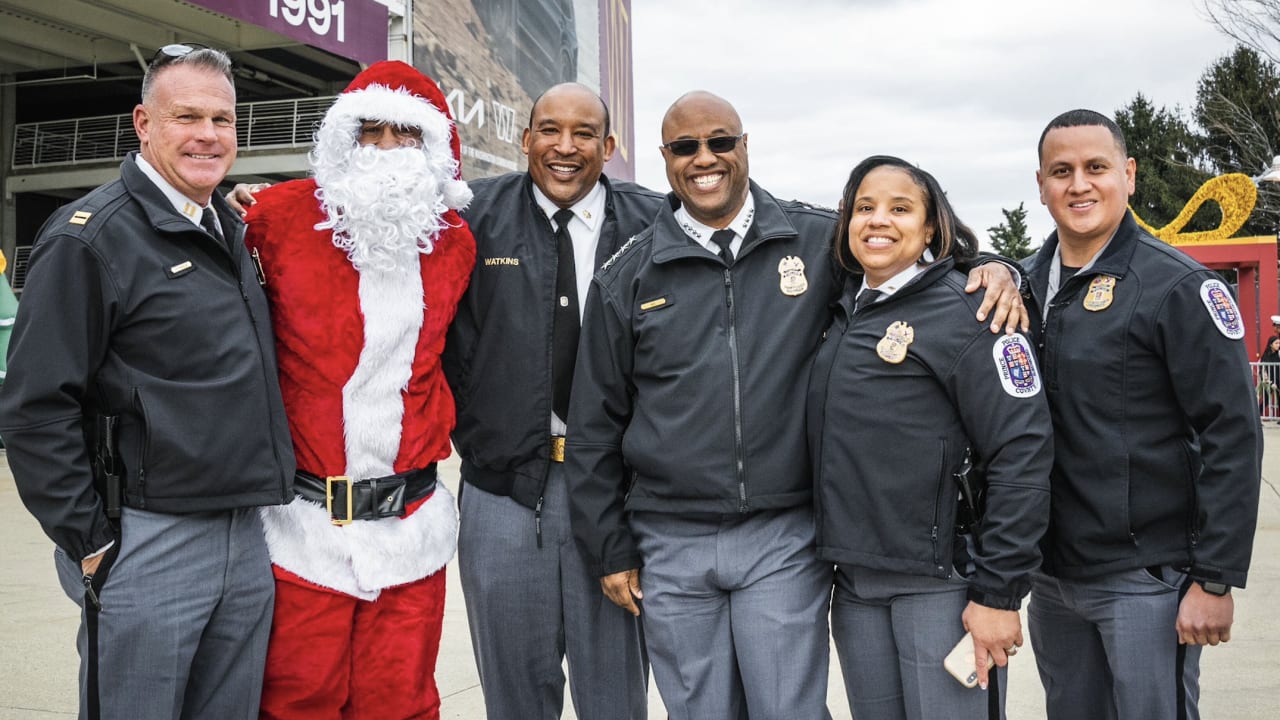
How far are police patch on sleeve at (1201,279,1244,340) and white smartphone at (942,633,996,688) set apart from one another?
40.7 inches

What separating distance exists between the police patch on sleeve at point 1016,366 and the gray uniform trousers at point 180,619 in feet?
6.81

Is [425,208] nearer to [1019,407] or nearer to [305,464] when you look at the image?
[305,464]

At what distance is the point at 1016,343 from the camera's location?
2768mm

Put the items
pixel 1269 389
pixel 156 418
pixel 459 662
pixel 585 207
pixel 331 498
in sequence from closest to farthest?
pixel 156 418
pixel 331 498
pixel 585 207
pixel 459 662
pixel 1269 389

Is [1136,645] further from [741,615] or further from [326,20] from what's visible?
[326,20]

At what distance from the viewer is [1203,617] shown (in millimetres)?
2762

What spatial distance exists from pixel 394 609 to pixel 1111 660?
6.79 ft

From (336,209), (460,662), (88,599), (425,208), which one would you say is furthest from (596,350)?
(460,662)

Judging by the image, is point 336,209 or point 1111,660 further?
point 336,209

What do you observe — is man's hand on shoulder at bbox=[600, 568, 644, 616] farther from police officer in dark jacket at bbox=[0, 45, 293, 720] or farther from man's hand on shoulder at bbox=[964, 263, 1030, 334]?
man's hand on shoulder at bbox=[964, 263, 1030, 334]

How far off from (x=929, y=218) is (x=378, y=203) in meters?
1.60

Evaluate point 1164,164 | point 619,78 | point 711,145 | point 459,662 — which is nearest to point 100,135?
point 619,78

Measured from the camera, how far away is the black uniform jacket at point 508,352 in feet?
11.3

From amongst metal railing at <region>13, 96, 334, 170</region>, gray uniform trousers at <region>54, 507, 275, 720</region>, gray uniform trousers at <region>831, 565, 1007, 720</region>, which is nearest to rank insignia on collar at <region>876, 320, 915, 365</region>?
gray uniform trousers at <region>831, 565, 1007, 720</region>
